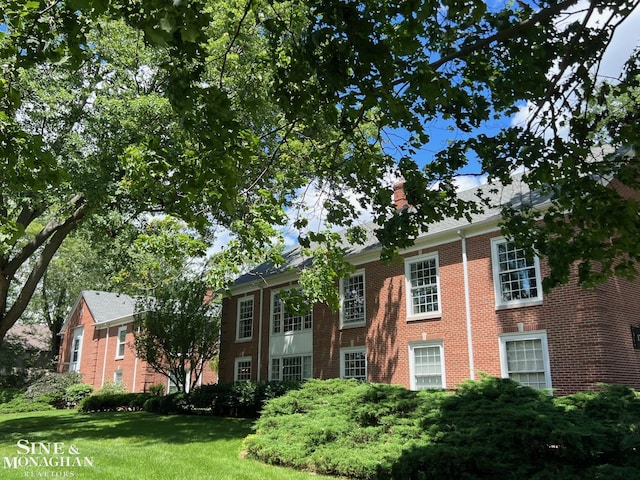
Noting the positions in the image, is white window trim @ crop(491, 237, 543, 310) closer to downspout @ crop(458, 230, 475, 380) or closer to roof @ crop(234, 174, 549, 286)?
roof @ crop(234, 174, 549, 286)

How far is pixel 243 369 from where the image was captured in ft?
83.0

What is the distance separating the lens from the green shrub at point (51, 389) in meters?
29.9

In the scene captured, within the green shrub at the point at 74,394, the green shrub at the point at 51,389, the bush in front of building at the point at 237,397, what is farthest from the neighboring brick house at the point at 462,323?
the green shrub at the point at 51,389

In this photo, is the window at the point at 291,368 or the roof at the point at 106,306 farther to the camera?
the roof at the point at 106,306

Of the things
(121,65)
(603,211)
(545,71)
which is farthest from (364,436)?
(121,65)

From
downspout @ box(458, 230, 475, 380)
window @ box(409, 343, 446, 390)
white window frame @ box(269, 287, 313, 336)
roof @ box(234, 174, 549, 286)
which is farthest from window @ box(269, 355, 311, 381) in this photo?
downspout @ box(458, 230, 475, 380)

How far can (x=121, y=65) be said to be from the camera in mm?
15523

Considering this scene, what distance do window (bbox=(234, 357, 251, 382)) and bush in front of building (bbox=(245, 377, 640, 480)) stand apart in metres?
12.8

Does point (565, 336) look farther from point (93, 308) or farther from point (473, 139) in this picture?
point (93, 308)

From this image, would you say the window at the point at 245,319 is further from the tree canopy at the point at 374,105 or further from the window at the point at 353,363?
the tree canopy at the point at 374,105

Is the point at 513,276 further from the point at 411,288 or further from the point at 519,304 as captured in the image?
the point at 411,288

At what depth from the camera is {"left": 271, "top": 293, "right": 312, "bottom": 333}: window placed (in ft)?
73.7

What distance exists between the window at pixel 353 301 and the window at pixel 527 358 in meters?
5.93

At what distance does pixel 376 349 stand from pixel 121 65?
41.9ft
